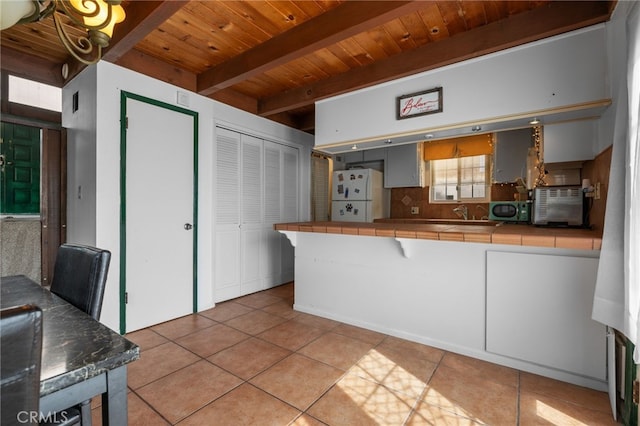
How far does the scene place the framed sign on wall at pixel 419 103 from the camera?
2.59 metres

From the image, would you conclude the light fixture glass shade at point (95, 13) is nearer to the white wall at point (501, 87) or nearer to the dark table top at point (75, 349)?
the dark table top at point (75, 349)

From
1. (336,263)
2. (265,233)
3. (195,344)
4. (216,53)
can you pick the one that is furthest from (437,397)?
(216,53)

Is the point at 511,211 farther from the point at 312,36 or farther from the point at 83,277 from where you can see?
the point at 83,277

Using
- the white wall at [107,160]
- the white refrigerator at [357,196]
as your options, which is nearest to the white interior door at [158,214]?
the white wall at [107,160]

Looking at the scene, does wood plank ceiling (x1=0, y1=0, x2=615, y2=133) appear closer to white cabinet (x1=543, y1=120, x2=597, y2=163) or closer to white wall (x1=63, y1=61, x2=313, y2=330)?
white wall (x1=63, y1=61, x2=313, y2=330)

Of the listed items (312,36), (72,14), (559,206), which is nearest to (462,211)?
(559,206)

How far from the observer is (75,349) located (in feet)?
2.78

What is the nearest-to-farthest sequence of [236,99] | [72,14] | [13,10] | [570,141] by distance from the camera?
[13,10], [72,14], [570,141], [236,99]

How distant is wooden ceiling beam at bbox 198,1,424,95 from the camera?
1.94 metres

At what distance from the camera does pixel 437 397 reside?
1.82 metres

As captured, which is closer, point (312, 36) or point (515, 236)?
point (515, 236)

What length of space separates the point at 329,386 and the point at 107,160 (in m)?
2.64

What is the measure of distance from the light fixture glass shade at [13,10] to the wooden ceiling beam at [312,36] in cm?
166

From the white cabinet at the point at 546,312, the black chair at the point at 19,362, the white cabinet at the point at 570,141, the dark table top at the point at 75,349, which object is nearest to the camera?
the black chair at the point at 19,362
